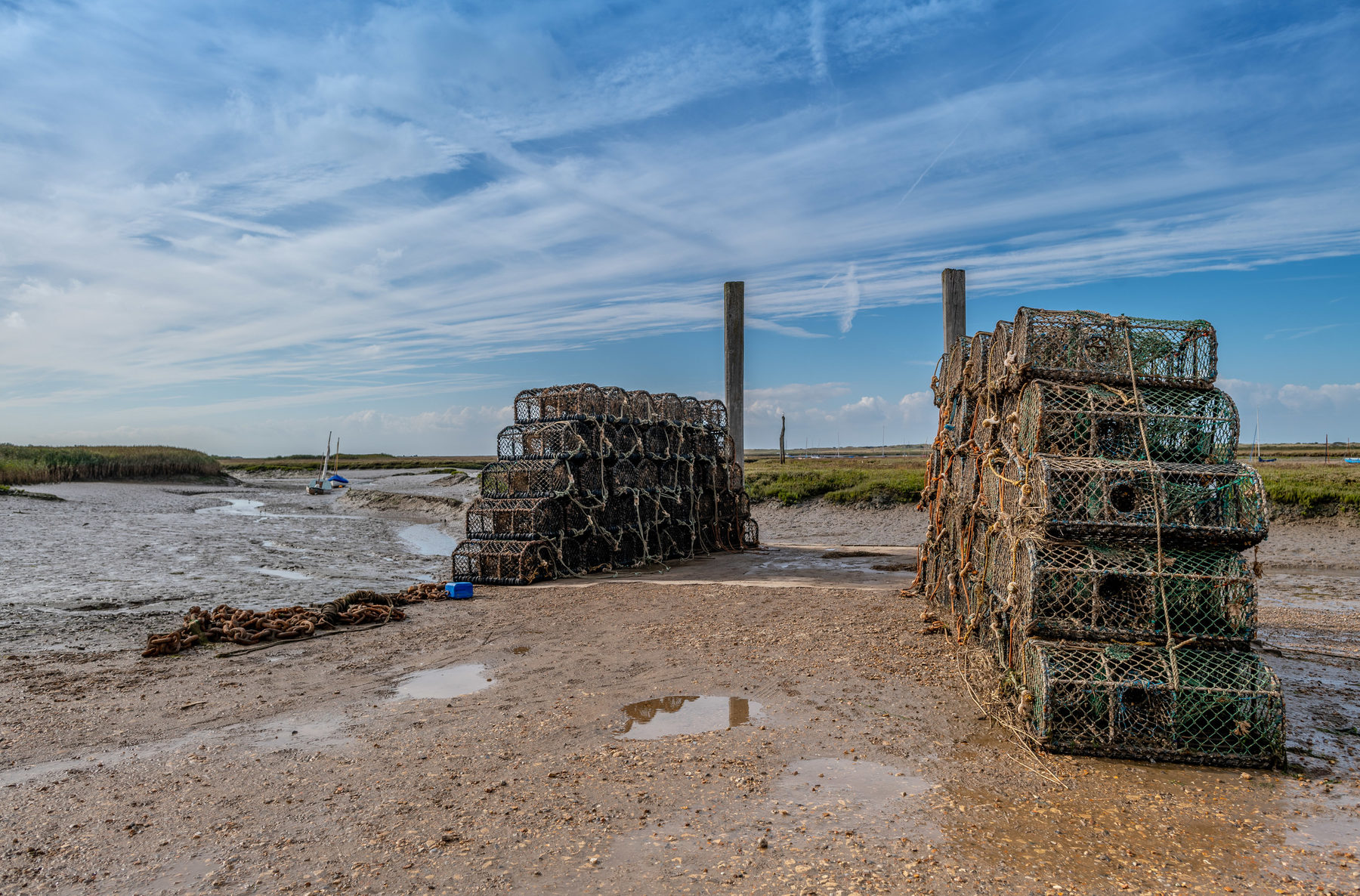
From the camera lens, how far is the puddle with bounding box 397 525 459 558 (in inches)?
738

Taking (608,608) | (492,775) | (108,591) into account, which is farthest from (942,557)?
(108,591)

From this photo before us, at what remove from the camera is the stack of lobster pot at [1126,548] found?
16.9 feet

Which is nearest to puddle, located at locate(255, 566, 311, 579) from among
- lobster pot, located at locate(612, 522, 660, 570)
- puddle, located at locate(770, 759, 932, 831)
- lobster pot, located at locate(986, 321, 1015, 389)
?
lobster pot, located at locate(612, 522, 660, 570)

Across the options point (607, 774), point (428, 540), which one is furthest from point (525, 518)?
point (428, 540)

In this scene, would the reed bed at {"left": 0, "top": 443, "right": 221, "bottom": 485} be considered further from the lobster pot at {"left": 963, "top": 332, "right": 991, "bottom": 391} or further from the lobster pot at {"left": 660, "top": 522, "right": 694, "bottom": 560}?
the lobster pot at {"left": 963, "top": 332, "right": 991, "bottom": 391}

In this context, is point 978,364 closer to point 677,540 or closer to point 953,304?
point 953,304

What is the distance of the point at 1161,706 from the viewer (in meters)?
5.18

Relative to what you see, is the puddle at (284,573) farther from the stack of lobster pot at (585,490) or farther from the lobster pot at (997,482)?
the lobster pot at (997,482)

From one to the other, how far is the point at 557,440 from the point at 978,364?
22.5 ft

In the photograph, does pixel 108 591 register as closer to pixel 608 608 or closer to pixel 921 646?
pixel 608 608

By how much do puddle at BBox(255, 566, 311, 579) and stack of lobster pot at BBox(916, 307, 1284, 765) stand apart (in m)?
11.3

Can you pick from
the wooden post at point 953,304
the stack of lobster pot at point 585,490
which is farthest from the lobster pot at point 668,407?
the wooden post at point 953,304

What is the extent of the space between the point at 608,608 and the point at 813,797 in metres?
5.98

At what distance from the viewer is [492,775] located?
15.8 ft
